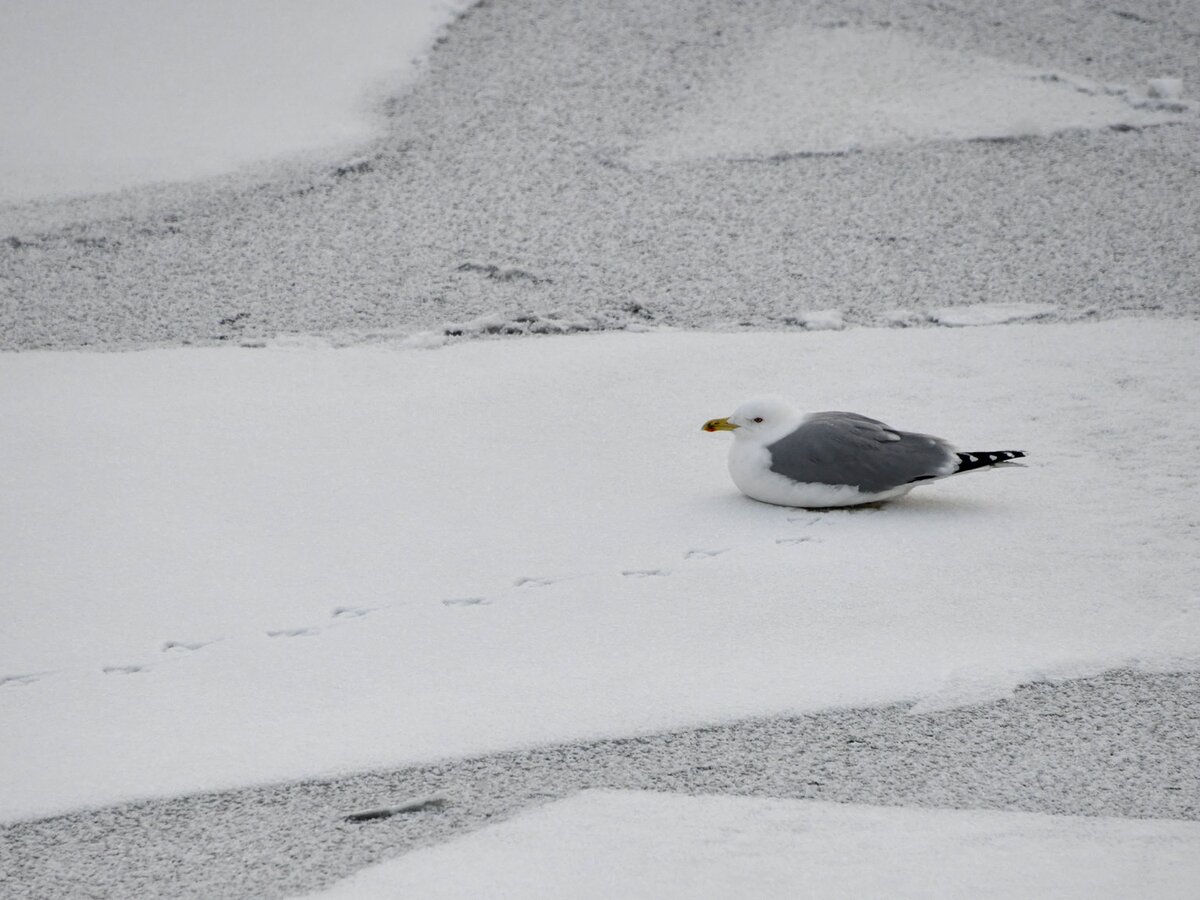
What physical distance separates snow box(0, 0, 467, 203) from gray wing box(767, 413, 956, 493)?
10.3 ft

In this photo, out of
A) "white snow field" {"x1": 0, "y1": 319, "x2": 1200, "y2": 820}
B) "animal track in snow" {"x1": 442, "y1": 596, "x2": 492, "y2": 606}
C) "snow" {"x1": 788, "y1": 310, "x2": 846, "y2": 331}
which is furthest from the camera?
"snow" {"x1": 788, "y1": 310, "x2": 846, "y2": 331}

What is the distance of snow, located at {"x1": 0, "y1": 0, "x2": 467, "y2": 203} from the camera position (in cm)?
529

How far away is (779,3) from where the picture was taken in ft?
21.9

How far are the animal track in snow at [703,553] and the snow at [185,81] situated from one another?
3.20 meters

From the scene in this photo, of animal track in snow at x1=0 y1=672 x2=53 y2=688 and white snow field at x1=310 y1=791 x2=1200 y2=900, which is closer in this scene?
white snow field at x1=310 y1=791 x2=1200 y2=900

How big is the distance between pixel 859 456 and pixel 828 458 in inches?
2.6

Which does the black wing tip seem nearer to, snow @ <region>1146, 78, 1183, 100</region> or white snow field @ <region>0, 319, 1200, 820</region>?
white snow field @ <region>0, 319, 1200, 820</region>

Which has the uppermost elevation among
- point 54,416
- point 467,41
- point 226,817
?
point 467,41

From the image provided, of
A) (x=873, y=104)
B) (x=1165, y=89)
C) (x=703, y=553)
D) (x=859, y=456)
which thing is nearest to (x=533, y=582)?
(x=703, y=553)

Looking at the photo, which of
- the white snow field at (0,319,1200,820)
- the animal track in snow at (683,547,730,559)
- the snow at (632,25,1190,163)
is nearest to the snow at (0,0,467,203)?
the snow at (632,25,1190,163)

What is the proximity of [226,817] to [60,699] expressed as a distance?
511 millimetres

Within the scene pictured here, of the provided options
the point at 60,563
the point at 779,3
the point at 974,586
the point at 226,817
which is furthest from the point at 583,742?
the point at 779,3

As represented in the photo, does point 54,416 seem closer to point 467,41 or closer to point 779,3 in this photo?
point 467,41

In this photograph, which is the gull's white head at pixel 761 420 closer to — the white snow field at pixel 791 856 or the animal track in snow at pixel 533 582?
the animal track in snow at pixel 533 582
